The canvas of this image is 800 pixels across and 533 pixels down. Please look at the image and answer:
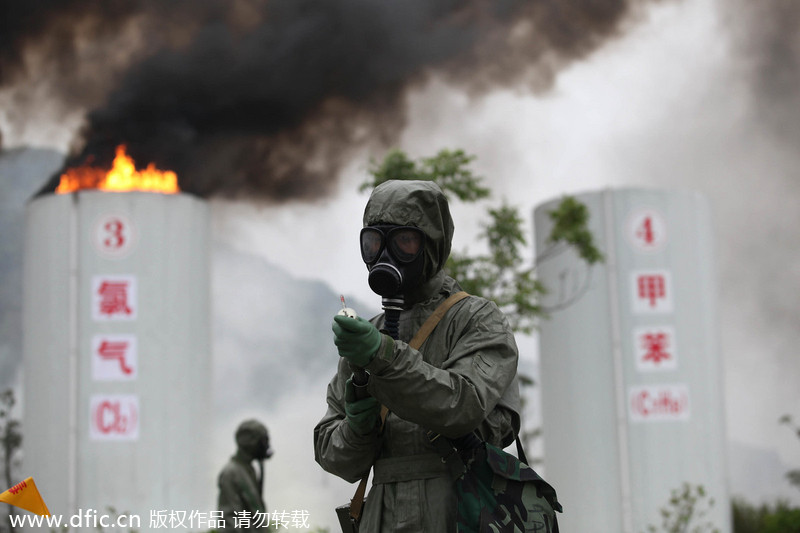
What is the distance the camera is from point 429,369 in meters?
Answer: 1.95

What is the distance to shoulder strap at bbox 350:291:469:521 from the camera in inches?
86.4

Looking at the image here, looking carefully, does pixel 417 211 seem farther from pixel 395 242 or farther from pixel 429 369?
pixel 429 369

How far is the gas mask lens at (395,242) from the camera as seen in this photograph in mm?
2135

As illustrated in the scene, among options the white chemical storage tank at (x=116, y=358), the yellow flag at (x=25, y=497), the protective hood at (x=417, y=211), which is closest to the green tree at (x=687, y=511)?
the white chemical storage tank at (x=116, y=358)

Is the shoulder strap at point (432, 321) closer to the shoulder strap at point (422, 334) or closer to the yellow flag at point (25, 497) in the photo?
the shoulder strap at point (422, 334)

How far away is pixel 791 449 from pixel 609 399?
4426 mm

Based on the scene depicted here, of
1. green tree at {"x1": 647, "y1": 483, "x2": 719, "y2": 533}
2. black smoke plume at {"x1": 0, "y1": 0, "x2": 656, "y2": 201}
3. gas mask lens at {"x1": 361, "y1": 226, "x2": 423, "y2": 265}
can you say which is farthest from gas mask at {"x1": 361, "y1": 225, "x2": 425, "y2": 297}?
black smoke plume at {"x1": 0, "y1": 0, "x2": 656, "y2": 201}

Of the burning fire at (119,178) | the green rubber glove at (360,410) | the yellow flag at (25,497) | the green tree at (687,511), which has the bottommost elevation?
the green tree at (687,511)

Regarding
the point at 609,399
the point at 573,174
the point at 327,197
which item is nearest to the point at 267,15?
the point at 327,197

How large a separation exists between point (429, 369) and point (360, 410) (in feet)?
0.69

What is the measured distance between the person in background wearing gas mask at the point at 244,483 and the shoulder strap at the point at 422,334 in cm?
462

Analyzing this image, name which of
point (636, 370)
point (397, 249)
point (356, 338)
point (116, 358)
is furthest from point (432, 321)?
point (636, 370)

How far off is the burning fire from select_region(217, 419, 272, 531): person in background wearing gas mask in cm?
411

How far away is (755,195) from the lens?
1442cm
